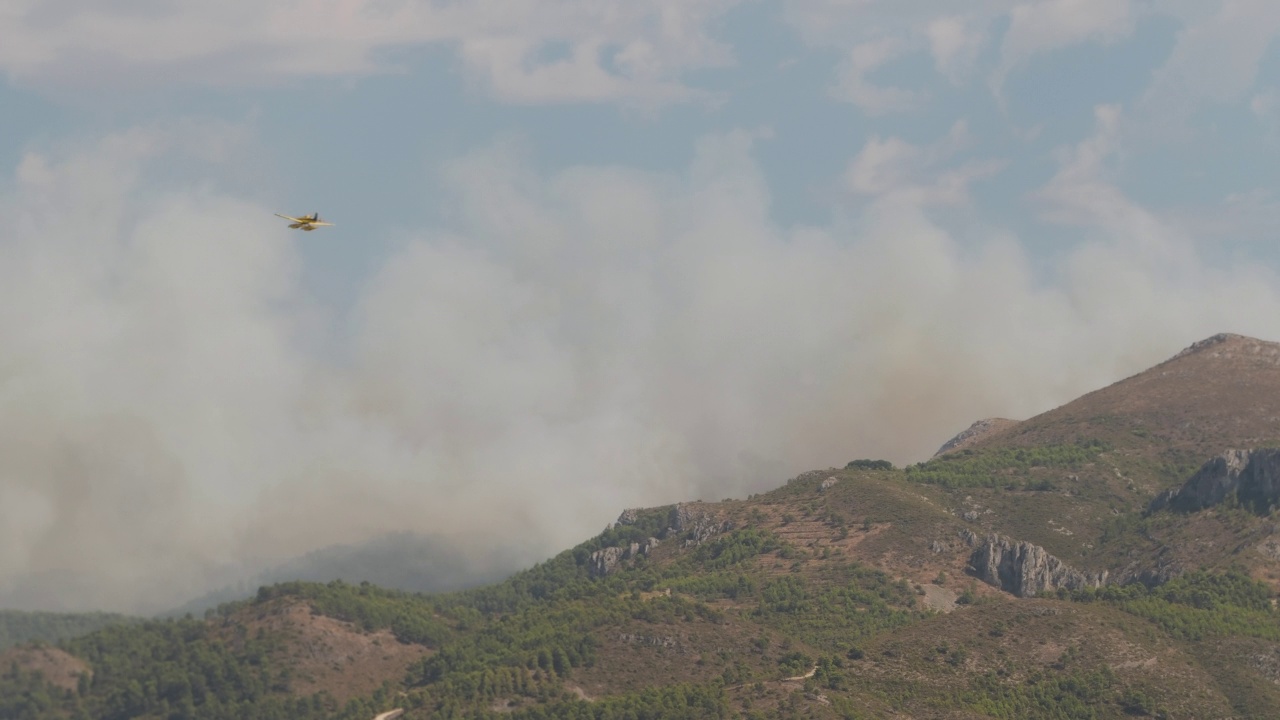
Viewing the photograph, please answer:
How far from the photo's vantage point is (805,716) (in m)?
200

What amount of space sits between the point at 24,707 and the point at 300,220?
67.0 m

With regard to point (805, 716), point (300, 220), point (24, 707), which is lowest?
point (805, 716)

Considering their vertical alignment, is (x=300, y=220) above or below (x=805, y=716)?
above

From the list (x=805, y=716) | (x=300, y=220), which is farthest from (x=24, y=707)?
(x=805, y=716)

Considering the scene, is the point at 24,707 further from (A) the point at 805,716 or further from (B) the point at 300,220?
(A) the point at 805,716

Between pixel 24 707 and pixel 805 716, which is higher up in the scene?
pixel 24 707

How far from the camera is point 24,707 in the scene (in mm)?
194500

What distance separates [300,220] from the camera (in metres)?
188

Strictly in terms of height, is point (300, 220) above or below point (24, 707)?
above

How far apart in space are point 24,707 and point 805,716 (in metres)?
93.5

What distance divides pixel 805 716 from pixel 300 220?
3338 inches
